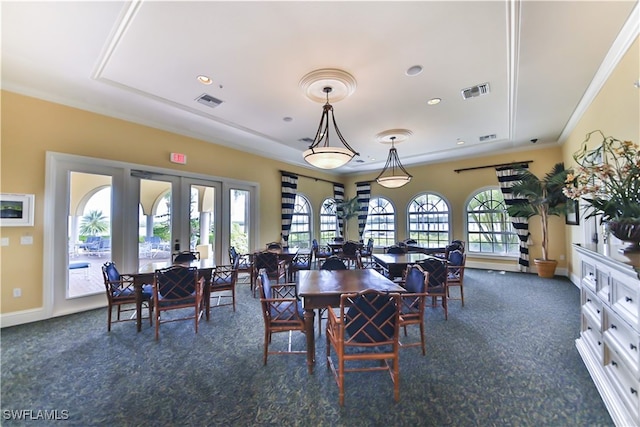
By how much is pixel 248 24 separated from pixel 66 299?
4.57 meters

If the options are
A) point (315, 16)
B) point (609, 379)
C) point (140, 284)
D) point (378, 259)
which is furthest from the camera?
point (378, 259)

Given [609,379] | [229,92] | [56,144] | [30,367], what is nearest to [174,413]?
[30,367]

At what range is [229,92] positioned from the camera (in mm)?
3707

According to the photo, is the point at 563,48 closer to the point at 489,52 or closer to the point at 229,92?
the point at 489,52

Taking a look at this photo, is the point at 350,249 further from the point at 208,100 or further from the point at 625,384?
the point at 625,384

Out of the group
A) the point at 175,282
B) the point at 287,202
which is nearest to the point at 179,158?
the point at 175,282

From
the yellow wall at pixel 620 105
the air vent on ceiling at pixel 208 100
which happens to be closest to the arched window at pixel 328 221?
the air vent on ceiling at pixel 208 100

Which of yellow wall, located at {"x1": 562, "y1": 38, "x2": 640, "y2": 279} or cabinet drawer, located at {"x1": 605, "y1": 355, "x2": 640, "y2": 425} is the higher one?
yellow wall, located at {"x1": 562, "y1": 38, "x2": 640, "y2": 279}

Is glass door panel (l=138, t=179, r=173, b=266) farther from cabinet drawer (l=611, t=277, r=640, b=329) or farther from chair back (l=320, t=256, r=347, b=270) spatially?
cabinet drawer (l=611, t=277, r=640, b=329)

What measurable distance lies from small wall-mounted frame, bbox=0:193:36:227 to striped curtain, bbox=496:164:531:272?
916cm

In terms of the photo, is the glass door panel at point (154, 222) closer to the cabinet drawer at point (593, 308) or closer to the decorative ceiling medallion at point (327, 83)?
the decorative ceiling medallion at point (327, 83)

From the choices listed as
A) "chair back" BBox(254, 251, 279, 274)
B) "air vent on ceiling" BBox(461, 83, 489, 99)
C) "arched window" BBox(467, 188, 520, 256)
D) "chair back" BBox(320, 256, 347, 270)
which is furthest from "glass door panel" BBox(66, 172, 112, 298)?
"arched window" BBox(467, 188, 520, 256)

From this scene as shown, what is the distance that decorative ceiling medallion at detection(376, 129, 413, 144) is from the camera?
17.1 ft

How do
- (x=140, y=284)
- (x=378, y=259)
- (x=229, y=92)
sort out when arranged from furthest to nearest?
(x=378, y=259) → (x=229, y=92) → (x=140, y=284)
